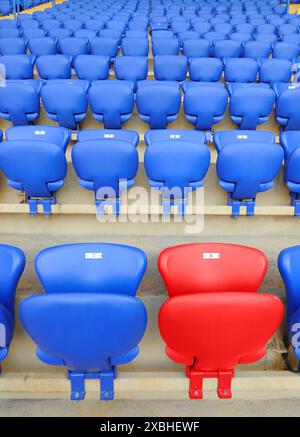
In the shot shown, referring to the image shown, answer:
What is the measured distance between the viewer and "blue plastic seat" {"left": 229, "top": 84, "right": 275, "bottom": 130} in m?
2.56

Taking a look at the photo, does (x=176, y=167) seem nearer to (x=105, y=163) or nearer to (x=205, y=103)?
(x=105, y=163)

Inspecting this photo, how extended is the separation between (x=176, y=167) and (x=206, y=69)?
1833 mm

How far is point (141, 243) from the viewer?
1.75 m

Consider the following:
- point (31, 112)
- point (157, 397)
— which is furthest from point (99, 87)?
point (157, 397)

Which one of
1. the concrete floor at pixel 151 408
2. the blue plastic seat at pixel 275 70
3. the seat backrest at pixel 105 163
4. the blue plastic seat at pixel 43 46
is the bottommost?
the concrete floor at pixel 151 408

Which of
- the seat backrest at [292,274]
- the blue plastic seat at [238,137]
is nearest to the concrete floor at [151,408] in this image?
the seat backrest at [292,274]

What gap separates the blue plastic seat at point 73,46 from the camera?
12.7 feet

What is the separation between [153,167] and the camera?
70.6 inches

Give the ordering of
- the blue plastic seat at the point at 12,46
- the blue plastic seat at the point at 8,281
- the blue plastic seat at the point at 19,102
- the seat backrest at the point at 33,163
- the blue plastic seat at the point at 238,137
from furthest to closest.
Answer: the blue plastic seat at the point at 12,46, the blue plastic seat at the point at 19,102, the blue plastic seat at the point at 238,137, the seat backrest at the point at 33,163, the blue plastic seat at the point at 8,281

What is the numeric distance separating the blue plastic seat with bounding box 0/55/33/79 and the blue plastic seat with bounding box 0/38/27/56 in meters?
0.66

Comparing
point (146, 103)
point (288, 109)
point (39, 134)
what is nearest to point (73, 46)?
point (146, 103)

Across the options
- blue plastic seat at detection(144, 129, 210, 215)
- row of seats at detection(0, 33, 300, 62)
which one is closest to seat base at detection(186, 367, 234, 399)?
blue plastic seat at detection(144, 129, 210, 215)

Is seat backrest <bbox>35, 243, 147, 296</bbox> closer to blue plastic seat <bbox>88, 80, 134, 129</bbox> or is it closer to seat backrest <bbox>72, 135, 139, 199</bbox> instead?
seat backrest <bbox>72, 135, 139, 199</bbox>

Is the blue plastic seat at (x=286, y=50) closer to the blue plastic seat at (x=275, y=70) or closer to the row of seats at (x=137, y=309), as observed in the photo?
the blue plastic seat at (x=275, y=70)
